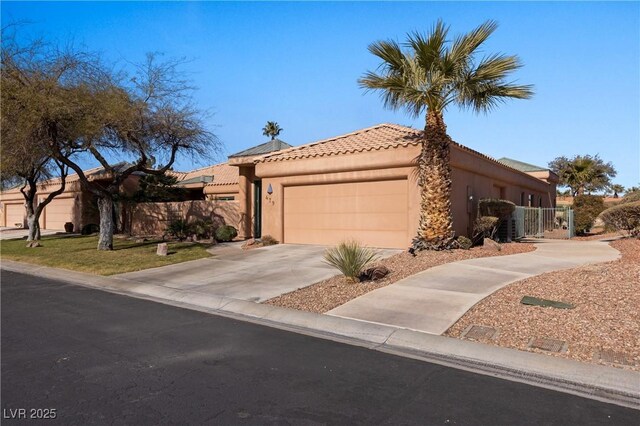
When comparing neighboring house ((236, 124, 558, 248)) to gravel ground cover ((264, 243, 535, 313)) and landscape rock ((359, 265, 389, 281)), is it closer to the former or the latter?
gravel ground cover ((264, 243, 535, 313))

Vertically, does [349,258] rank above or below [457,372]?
above

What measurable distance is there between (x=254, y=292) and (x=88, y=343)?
401 cm

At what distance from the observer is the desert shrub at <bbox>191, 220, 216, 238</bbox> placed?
2219cm

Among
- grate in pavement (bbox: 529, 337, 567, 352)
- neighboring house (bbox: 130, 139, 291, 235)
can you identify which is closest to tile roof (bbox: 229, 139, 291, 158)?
neighboring house (bbox: 130, 139, 291, 235)

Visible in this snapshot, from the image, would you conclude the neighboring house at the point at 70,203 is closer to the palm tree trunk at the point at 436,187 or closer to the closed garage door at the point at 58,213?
the closed garage door at the point at 58,213

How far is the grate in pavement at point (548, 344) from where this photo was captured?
596cm

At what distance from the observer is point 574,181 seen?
3731 cm

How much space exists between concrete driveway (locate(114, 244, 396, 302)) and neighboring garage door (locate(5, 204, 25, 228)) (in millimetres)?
34484

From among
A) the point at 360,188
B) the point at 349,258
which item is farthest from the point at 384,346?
the point at 360,188

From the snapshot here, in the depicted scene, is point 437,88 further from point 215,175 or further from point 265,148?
point 215,175

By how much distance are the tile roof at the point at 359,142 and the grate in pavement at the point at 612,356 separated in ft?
33.3

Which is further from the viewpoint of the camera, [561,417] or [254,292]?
[254,292]

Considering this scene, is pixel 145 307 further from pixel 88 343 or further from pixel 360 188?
pixel 360 188

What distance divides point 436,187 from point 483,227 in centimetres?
352
